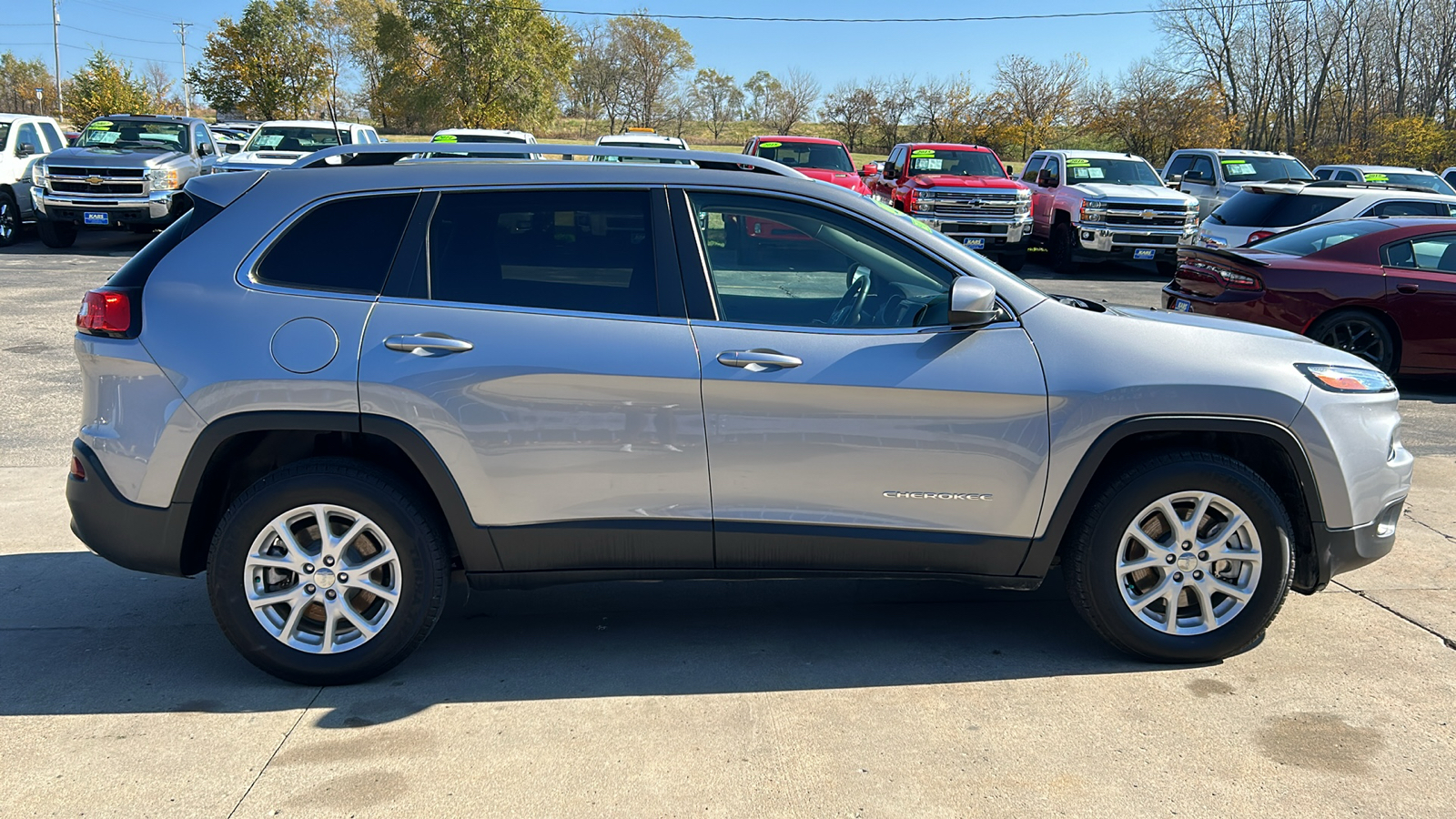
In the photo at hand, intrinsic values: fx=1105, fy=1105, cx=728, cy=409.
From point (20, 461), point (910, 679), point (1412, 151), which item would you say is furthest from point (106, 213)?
point (1412, 151)

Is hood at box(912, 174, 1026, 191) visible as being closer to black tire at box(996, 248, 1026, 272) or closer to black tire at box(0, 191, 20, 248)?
black tire at box(996, 248, 1026, 272)

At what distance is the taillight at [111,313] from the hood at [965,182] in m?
16.2

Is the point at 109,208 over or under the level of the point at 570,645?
over

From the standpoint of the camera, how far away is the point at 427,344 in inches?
144

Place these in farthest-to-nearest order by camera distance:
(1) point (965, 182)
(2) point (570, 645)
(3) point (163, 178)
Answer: (1) point (965, 182) < (3) point (163, 178) < (2) point (570, 645)

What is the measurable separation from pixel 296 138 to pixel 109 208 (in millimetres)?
3417

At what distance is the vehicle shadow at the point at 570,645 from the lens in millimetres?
3787

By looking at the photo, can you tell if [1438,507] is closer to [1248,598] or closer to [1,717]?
[1248,598]

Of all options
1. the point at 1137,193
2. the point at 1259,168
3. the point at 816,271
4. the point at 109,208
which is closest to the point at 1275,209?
the point at 1137,193

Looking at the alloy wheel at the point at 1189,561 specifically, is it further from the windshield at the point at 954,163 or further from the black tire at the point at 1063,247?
the windshield at the point at 954,163

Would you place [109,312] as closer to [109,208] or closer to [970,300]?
[970,300]

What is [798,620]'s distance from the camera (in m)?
4.47

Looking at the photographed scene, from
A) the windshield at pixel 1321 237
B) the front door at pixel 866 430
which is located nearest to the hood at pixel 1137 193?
the windshield at pixel 1321 237

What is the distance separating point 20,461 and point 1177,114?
137ft
